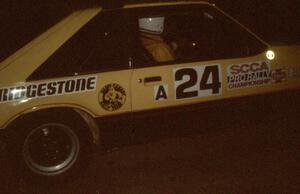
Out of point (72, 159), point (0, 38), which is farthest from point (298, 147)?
point (0, 38)

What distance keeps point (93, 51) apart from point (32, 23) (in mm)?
7676

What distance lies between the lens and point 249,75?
579 centimetres

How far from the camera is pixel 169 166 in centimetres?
571

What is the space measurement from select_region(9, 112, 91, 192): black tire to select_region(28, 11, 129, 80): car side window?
459 mm

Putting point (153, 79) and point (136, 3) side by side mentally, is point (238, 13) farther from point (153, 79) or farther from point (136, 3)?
point (153, 79)

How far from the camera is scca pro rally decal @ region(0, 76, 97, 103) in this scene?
4984 mm

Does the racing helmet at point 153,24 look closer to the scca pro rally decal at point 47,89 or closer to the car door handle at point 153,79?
the car door handle at point 153,79

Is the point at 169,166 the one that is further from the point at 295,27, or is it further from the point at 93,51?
the point at 295,27

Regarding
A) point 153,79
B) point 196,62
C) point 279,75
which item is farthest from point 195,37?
point 279,75

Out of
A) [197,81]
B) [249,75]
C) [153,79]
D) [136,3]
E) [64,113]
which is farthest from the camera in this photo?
[249,75]

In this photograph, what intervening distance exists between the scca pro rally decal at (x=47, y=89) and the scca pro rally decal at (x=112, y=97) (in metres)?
0.12

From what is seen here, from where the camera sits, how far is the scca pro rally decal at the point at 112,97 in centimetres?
517

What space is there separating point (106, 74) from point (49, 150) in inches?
39.6

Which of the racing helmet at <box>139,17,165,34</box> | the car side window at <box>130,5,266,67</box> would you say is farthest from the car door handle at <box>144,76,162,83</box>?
the racing helmet at <box>139,17,165,34</box>
